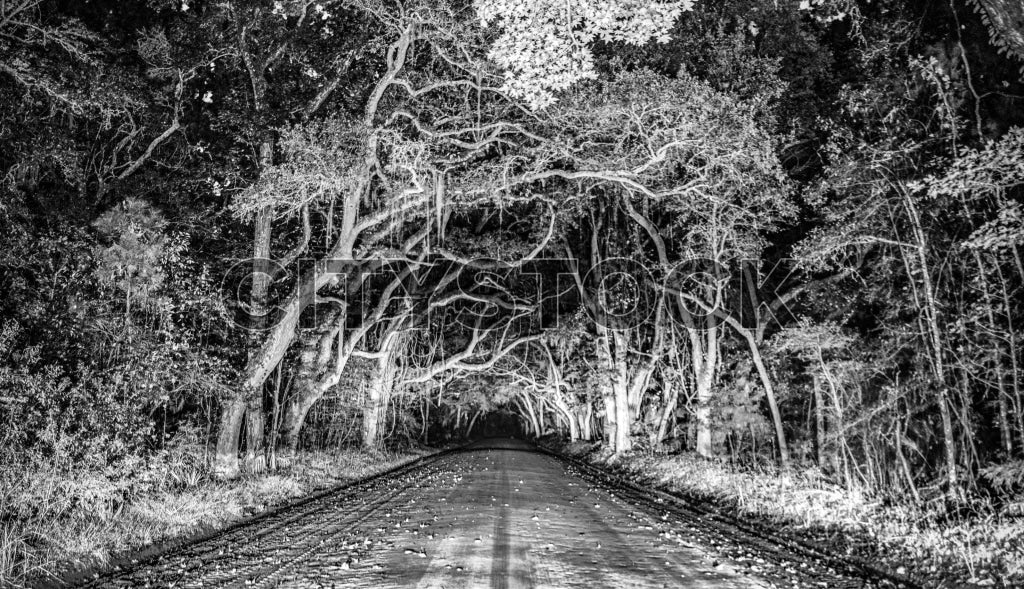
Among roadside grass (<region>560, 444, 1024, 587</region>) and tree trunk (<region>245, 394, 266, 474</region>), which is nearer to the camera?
roadside grass (<region>560, 444, 1024, 587</region>)

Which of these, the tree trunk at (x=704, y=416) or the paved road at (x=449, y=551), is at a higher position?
the tree trunk at (x=704, y=416)

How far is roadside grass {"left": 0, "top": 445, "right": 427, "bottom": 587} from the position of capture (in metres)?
6.46

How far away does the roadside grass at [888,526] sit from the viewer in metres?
6.38

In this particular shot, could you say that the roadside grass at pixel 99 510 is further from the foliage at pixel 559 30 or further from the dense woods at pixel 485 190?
the foliage at pixel 559 30

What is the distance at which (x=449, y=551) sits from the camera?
6863mm

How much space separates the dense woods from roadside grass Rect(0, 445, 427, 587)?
13 centimetres

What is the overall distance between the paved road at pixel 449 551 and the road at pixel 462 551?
1cm

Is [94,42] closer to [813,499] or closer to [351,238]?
[351,238]

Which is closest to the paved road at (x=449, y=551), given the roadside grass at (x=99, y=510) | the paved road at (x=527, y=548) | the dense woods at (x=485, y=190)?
the paved road at (x=527, y=548)

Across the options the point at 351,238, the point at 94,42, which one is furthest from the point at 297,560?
the point at 94,42

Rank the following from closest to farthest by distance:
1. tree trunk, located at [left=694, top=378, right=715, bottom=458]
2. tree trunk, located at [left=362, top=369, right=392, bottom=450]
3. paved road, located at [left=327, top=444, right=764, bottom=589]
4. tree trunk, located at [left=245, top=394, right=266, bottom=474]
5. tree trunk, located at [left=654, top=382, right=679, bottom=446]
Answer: paved road, located at [left=327, top=444, right=764, bottom=589], tree trunk, located at [left=245, top=394, right=266, bottom=474], tree trunk, located at [left=694, top=378, right=715, bottom=458], tree trunk, located at [left=654, top=382, right=679, bottom=446], tree trunk, located at [left=362, top=369, right=392, bottom=450]

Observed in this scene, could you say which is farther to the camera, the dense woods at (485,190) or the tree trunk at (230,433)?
the tree trunk at (230,433)

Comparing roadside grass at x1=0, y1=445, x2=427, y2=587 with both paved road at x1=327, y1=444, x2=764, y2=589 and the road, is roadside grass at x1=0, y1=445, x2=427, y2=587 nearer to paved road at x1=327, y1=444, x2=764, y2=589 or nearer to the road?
the road

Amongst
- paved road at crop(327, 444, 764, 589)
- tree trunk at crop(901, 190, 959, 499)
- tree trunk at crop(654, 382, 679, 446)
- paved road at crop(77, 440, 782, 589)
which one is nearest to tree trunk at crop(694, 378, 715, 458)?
tree trunk at crop(654, 382, 679, 446)
